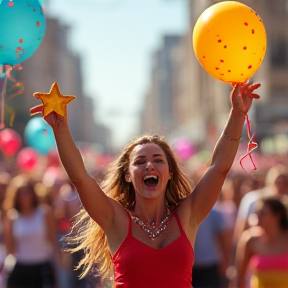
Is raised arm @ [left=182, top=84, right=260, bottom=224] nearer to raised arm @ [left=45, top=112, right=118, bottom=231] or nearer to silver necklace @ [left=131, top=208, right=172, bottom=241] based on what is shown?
silver necklace @ [left=131, top=208, right=172, bottom=241]

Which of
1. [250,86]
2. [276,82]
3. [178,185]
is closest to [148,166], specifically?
[178,185]

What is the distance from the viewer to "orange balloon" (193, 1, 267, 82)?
11.7 feet

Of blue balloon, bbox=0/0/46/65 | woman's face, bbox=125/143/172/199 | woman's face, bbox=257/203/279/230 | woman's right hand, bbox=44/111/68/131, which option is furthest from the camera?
woman's face, bbox=257/203/279/230

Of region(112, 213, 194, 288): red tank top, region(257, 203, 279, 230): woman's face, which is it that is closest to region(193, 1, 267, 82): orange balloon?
region(112, 213, 194, 288): red tank top

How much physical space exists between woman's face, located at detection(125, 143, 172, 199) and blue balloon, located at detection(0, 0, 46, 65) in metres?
0.95

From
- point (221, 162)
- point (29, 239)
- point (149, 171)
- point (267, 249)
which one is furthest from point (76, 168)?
point (29, 239)

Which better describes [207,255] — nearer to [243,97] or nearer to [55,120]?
[243,97]

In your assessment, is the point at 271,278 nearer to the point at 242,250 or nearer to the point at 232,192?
the point at 242,250

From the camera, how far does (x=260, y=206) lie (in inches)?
224

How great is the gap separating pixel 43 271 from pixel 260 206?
2.56m

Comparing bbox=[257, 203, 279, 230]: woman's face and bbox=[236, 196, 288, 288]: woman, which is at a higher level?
bbox=[257, 203, 279, 230]: woman's face

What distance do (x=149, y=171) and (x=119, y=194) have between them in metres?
0.36

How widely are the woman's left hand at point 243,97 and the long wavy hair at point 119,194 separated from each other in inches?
17.3

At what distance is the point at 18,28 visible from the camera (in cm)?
396
